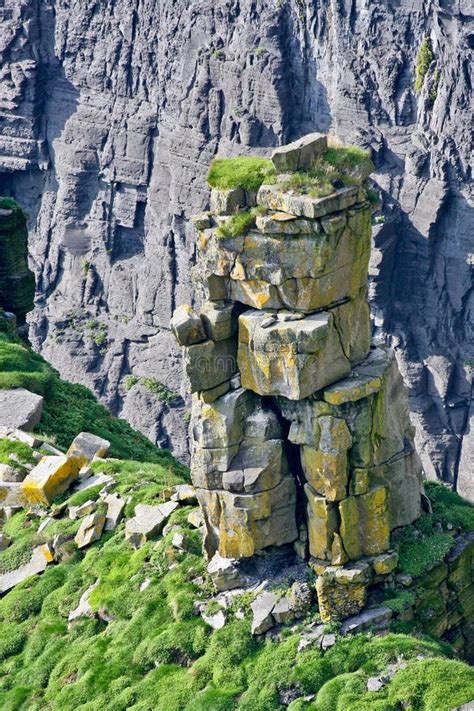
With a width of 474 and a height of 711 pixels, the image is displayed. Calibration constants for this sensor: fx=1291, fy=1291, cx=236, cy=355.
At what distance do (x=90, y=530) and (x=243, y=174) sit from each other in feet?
28.6

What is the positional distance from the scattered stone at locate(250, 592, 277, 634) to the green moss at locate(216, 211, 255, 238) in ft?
21.5

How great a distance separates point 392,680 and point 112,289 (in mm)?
73808

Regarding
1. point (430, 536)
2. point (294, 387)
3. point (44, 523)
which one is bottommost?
point (44, 523)

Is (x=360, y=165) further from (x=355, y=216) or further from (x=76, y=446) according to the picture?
(x=76, y=446)

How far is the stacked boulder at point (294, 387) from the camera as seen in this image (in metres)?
22.7

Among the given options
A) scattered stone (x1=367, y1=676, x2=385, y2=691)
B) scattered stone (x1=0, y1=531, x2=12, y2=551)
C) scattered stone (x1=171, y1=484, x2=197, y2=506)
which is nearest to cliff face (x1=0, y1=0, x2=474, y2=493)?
scattered stone (x1=171, y1=484, x2=197, y2=506)

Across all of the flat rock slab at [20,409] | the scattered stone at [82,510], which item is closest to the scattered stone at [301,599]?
the scattered stone at [82,510]

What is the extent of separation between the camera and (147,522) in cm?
2656

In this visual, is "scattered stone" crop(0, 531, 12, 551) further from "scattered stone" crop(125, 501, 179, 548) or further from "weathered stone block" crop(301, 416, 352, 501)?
"weathered stone block" crop(301, 416, 352, 501)

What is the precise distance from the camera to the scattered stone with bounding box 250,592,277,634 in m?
22.8

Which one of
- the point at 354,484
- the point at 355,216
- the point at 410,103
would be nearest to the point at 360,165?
the point at 355,216

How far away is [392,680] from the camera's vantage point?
20844 millimetres

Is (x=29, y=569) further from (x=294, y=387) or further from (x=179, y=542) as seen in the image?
(x=294, y=387)

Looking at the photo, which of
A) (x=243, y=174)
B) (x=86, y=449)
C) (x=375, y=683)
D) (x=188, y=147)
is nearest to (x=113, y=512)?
(x=86, y=449)
